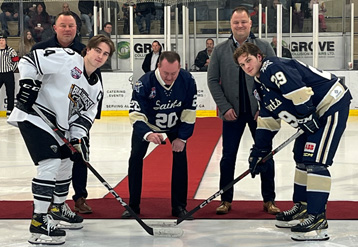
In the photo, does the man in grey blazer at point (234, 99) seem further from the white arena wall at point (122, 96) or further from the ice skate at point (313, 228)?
the white arena wall at point (122, 96)

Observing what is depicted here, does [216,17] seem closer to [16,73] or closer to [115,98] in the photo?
[115,98]

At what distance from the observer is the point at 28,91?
3.21m

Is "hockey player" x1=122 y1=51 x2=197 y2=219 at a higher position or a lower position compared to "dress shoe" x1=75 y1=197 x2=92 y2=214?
higher

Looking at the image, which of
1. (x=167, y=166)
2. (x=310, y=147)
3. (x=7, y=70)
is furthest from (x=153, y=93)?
(x=7, y=70)

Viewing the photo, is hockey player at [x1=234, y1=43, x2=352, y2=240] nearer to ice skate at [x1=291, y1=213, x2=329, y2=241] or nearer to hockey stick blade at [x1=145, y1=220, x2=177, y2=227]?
ice skate at [x1=291, y1=213, x2=329, y2=241]

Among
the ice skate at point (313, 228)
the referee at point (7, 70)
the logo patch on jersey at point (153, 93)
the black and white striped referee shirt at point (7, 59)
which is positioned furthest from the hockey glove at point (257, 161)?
the black and white striped referee shirt at point (7, 59)

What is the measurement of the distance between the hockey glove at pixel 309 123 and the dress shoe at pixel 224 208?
834mm

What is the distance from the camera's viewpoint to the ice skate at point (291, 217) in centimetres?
363

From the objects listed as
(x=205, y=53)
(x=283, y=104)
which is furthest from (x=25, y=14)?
(x=283, y=104)

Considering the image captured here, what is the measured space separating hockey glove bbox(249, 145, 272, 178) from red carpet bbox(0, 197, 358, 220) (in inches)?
14.9

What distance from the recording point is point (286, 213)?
368 centimetres

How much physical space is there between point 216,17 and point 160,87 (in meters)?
6.74

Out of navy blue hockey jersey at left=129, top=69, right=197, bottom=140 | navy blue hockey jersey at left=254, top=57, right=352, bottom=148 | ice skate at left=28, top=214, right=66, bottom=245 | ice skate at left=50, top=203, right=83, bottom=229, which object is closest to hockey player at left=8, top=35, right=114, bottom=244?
ice skate at left=28, top=214, right=66, bottom=245

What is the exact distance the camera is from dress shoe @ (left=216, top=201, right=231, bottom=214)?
3908 mm
